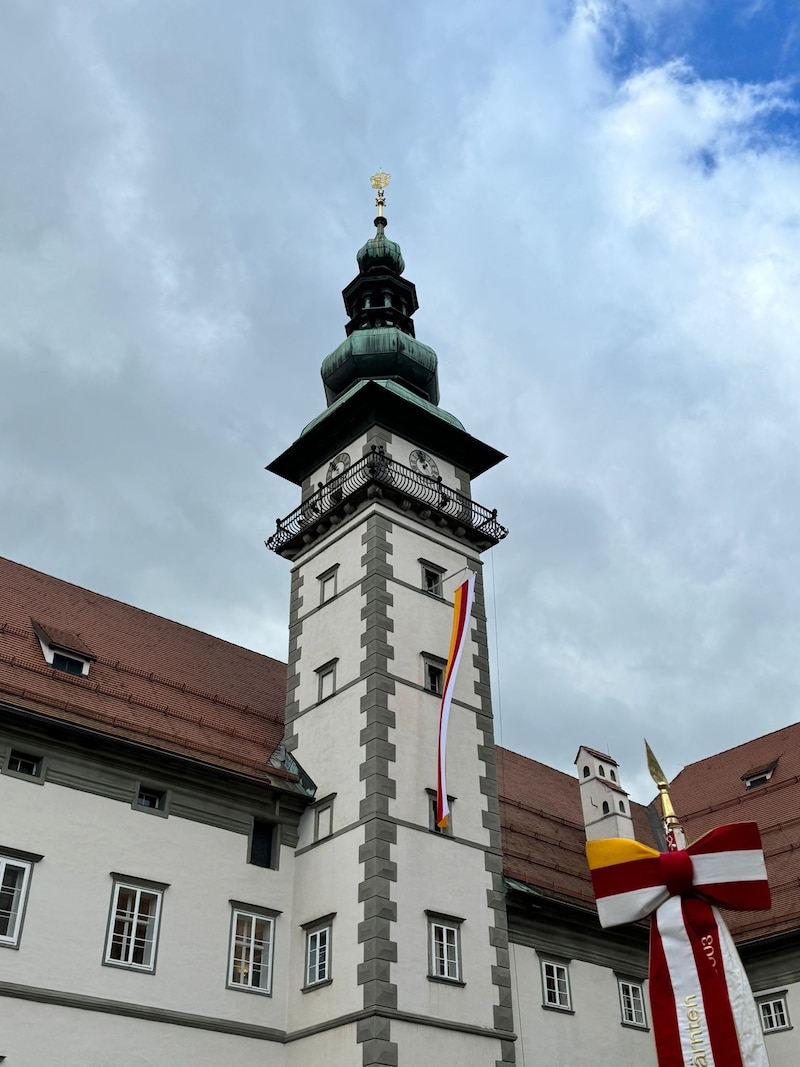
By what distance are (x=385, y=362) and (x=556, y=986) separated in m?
18.1

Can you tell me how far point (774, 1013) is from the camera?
28094 mm

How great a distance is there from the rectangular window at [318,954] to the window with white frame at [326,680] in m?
5.74

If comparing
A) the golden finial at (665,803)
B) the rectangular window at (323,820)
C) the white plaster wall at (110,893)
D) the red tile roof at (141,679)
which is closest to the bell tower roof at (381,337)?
the red tile roof at (141,679)

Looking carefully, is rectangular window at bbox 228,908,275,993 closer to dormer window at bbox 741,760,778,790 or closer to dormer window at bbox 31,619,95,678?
dormer window at bbox 31,619,95,678

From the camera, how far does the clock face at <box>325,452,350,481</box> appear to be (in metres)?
31.2

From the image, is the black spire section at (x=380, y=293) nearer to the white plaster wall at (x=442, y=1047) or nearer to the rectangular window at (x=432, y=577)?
the rectangular window at (x=432, y=577)

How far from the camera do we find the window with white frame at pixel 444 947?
883 inches

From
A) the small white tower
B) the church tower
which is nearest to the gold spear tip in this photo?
the church tower

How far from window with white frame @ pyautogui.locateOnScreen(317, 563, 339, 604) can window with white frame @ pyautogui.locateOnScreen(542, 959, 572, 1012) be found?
10280 millimetres

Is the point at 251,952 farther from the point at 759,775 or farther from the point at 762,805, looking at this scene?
the point at 759,775

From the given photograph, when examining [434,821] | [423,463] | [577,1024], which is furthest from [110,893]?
[423,463]

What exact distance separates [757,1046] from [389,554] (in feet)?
58.4

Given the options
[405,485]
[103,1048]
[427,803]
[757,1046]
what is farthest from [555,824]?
[757,1046]

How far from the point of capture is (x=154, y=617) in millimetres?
29547
